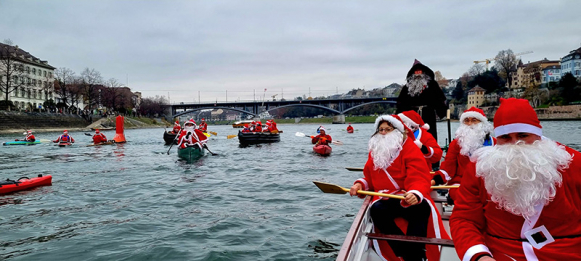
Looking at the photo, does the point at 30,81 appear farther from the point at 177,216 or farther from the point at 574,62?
the point at 574,62

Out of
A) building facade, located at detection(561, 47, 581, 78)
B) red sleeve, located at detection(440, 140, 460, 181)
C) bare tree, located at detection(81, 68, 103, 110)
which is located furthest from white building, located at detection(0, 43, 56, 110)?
building facade, located at detection(561, 47, 581, 78)

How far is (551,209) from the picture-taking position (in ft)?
6.72

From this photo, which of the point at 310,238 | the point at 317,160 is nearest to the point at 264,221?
the point at 310,238

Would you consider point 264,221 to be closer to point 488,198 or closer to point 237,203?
point 237,203

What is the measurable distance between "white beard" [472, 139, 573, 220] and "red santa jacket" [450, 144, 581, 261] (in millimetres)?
78

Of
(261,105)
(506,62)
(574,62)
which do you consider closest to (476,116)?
(261,105)

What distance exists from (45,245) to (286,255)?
414 cm

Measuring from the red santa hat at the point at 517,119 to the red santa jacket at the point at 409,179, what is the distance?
1.45 meters

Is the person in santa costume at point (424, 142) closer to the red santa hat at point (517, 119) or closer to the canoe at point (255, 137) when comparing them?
the red santa hat at point (517, 119)

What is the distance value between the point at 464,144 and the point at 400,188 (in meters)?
1.41

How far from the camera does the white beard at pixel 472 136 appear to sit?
15.2 ft

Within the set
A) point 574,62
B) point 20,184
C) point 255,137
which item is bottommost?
point 20,184

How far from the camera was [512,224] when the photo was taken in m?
2.22

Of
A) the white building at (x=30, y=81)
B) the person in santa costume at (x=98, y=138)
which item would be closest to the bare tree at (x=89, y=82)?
the white building at (x=30, y=81)
